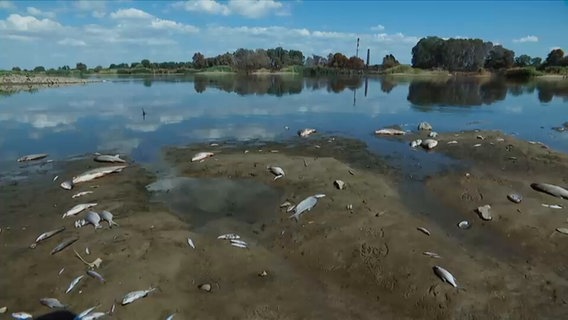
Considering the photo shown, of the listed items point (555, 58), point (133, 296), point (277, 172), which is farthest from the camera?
point (555, 58)

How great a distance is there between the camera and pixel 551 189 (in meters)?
11.7

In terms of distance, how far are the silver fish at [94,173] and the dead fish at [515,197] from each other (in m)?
13.6

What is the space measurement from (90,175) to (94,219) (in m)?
4.06

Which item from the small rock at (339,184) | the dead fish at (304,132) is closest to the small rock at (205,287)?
the small rock at (339,184)

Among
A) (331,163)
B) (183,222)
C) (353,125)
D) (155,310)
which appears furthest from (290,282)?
(353,125)

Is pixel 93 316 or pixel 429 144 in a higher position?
pixel 429 144

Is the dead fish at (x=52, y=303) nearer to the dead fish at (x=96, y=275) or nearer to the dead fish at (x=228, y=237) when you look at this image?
the dead fish at (x=96, y=275)

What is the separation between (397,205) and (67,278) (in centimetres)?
867

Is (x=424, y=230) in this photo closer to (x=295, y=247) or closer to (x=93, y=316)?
(x=295, y=247)

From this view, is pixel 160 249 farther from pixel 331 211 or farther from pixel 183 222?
pixel 331 211

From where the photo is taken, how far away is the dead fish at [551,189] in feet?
37.4

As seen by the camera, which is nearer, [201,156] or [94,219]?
[94,219]

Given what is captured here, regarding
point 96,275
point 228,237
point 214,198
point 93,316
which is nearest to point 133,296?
point 93,316

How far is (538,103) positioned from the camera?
38125mm
